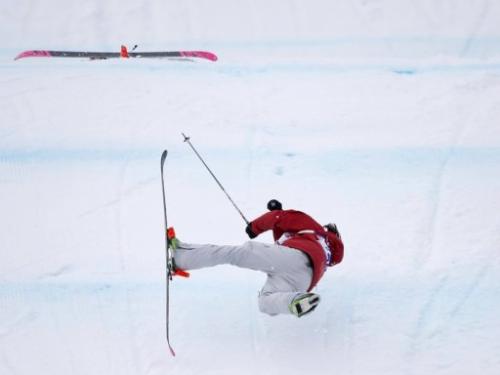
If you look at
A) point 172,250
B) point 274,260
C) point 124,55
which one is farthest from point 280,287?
point 124,55

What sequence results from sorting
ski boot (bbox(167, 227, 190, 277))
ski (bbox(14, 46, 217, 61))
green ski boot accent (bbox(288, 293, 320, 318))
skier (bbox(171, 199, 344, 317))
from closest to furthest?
green ski boot accent (bbox(288, 293, 320, 318)) < skier (bbox(171, 199, 344, 317)) < ski boot (bbox(167, 227, 190, 277)) < ski (bbox(14, 46, 217, 61))

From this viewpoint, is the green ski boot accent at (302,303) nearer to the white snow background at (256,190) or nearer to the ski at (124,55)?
the white snow background at (256,190)

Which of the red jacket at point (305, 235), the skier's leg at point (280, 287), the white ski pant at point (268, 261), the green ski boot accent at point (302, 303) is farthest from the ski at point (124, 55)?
the green ski boot accent at point (302, 303)

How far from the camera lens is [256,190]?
4828 millimetres

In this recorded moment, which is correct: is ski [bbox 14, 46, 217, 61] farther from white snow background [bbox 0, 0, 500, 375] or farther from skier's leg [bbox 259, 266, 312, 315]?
skier's leg [bbox 259, 266, 312, 315]

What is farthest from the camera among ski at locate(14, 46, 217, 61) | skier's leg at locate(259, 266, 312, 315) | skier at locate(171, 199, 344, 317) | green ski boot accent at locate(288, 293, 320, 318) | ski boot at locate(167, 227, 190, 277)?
ski at locate(14, 46, 217, 61)

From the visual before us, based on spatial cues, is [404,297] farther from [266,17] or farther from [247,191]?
[266,17]

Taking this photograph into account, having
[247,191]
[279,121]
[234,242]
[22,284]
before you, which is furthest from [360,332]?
[279,121]

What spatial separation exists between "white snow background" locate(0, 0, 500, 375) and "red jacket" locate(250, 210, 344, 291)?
1.28 feet

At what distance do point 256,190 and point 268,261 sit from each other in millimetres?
1594

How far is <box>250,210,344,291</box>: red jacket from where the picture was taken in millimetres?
3342

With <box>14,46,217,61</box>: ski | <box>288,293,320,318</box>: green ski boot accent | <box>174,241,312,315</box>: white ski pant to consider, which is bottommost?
<box>288,293,320,318</box>: green ski boot accent

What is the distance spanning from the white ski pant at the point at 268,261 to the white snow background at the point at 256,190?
40 cm

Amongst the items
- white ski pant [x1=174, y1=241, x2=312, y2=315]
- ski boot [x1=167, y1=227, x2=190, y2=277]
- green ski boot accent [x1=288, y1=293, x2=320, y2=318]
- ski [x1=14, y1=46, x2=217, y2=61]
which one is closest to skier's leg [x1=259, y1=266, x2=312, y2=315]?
white ski pant [x1=174, y1=241, x2=312, y2=315]
